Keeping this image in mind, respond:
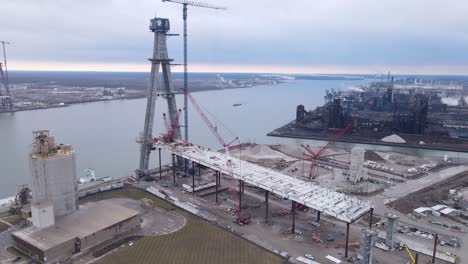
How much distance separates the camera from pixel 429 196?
38.6 metres

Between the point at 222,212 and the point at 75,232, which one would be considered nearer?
the point at 75,232

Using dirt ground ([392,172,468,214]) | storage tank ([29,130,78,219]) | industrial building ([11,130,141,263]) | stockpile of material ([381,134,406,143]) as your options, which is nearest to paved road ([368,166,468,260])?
dirt ground ([392,172,468,214])

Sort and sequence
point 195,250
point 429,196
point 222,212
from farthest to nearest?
point 429,196
point 222,212
point 195,250

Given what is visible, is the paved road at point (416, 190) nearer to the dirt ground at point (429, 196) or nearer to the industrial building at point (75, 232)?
the dirt ground at point (429, 196)

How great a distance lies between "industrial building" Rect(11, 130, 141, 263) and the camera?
2587 cm

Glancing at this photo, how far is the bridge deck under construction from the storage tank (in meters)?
13.0

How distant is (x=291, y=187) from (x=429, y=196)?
59.3 ft

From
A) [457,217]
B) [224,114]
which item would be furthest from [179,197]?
[224,114]

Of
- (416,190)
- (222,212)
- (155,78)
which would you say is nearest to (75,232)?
(222,212)

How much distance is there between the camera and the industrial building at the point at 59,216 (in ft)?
84.9

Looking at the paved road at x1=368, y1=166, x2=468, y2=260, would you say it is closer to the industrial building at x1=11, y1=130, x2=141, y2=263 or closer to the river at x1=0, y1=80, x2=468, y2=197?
the river at x1=0, y1=80, x2=468, y2=197

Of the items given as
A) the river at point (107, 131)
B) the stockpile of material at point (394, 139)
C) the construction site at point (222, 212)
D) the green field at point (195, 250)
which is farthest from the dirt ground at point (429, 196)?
the stockpile of material at point (394, 139)

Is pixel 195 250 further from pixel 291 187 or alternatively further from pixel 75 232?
→ pixel 291 187

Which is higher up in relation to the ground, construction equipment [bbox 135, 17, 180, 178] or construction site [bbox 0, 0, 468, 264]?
construction equipment [bbox 135, 17, 180, 178]
